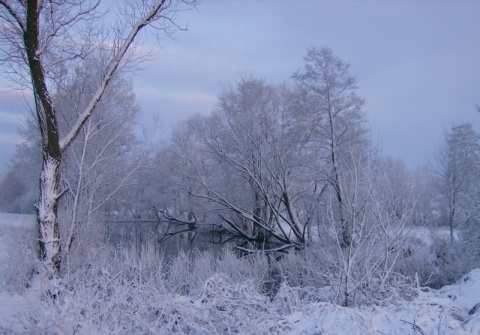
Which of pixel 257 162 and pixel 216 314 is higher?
pixel 257 162

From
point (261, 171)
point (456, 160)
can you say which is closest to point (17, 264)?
point (261, 171)

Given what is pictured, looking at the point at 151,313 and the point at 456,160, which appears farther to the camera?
the point at 456,160

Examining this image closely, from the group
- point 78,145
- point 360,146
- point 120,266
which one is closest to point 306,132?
point 360,146

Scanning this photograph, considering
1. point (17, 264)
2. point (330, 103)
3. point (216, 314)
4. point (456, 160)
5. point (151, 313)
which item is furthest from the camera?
point (456, 160)

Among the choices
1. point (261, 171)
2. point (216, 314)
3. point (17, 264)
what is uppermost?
point (261, 171)

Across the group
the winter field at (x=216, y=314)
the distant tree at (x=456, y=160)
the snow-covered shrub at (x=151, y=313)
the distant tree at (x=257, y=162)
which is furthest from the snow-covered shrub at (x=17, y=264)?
the distant tree at (x=456, y=160)

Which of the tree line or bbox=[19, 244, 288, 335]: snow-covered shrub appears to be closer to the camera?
bbox=[19, 244, 288, 335]: snow-covered shrub

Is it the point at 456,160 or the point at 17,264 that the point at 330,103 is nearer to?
the point at 456,160

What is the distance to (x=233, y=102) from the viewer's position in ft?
77.2

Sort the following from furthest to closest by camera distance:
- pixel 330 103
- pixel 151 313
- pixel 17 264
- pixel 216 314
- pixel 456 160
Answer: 1. pixel 456 160
2. pixel 330 103
3. pixel 17 264
4. pixel 151 313
5. pixel 216 314

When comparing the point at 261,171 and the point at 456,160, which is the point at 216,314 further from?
the point at 456,160

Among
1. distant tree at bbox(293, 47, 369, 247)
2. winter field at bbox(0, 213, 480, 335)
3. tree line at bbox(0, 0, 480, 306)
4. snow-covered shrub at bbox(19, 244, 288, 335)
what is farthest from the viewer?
distant tree at bbox(293, 47, 369, 247)

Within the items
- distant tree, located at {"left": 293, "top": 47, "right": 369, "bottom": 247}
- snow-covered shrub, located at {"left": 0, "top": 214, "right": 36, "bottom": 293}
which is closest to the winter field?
snow-covered shrub, located at {"left": 0, "top": 214, "right": 36, "bottom": 293}

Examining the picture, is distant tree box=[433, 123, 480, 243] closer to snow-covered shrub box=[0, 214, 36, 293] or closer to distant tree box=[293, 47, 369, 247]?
distant tree box=[293, 47, 369, 247]
